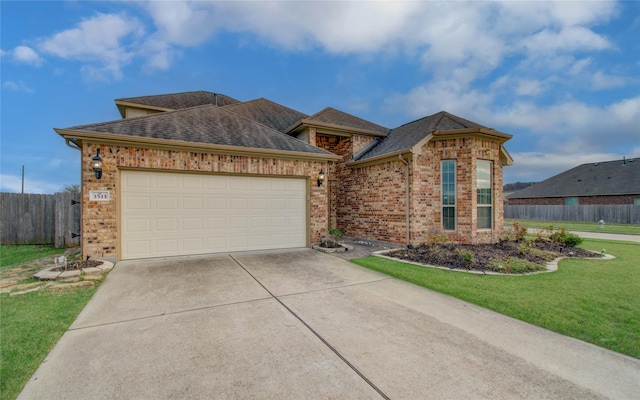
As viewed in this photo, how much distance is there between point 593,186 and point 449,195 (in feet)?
94.9

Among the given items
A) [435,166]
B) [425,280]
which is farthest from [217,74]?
[425,280]

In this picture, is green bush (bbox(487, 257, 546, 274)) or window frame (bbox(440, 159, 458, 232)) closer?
green bush (bbox(487, 257, 546, 274))

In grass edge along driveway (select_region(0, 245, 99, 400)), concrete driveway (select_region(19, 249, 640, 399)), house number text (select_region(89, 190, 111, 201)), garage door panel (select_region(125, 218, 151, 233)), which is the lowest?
concrete driveway (select_region(19, 249, 640, 399))

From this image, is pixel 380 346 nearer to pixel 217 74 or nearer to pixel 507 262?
pixel 507 262

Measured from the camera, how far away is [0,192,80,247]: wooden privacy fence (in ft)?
31.0

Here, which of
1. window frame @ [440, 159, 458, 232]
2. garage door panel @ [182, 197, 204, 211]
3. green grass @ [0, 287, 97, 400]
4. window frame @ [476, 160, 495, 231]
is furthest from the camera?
window frame @ [476, 160, 495, 231]

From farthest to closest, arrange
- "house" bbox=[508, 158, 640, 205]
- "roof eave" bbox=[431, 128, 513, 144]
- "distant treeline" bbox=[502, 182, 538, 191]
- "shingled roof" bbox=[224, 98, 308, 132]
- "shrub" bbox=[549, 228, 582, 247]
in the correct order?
"distant treeline" bbox=[502, 182, 538, 191] < "house" bbox=[508, 158, 640, 205] < "shingled roof" bbox=[224, 98, 308, 132] < "shrub" bbox=[549, 228, 582, 247] < "roof eave" bbox=[431, 128, 513, 144]

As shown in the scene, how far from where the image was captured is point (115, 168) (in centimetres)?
676

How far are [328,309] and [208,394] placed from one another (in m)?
2.08

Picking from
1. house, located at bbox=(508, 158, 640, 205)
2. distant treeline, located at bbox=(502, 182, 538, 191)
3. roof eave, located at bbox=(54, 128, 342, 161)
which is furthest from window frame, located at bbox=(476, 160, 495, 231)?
distant treeline, located at bbox=(502, 182, 538, 191)

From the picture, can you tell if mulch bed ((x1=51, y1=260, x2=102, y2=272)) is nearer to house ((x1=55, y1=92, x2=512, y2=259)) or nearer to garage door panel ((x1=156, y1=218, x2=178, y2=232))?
house ((x1=55, y1=92, x2=512, y2=259))

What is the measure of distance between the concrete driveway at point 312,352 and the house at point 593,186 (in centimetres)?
3246

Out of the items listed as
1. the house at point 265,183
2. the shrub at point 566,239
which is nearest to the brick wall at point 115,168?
the house at point 265,183

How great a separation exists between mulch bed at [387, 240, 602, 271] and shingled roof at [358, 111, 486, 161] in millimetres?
3523
